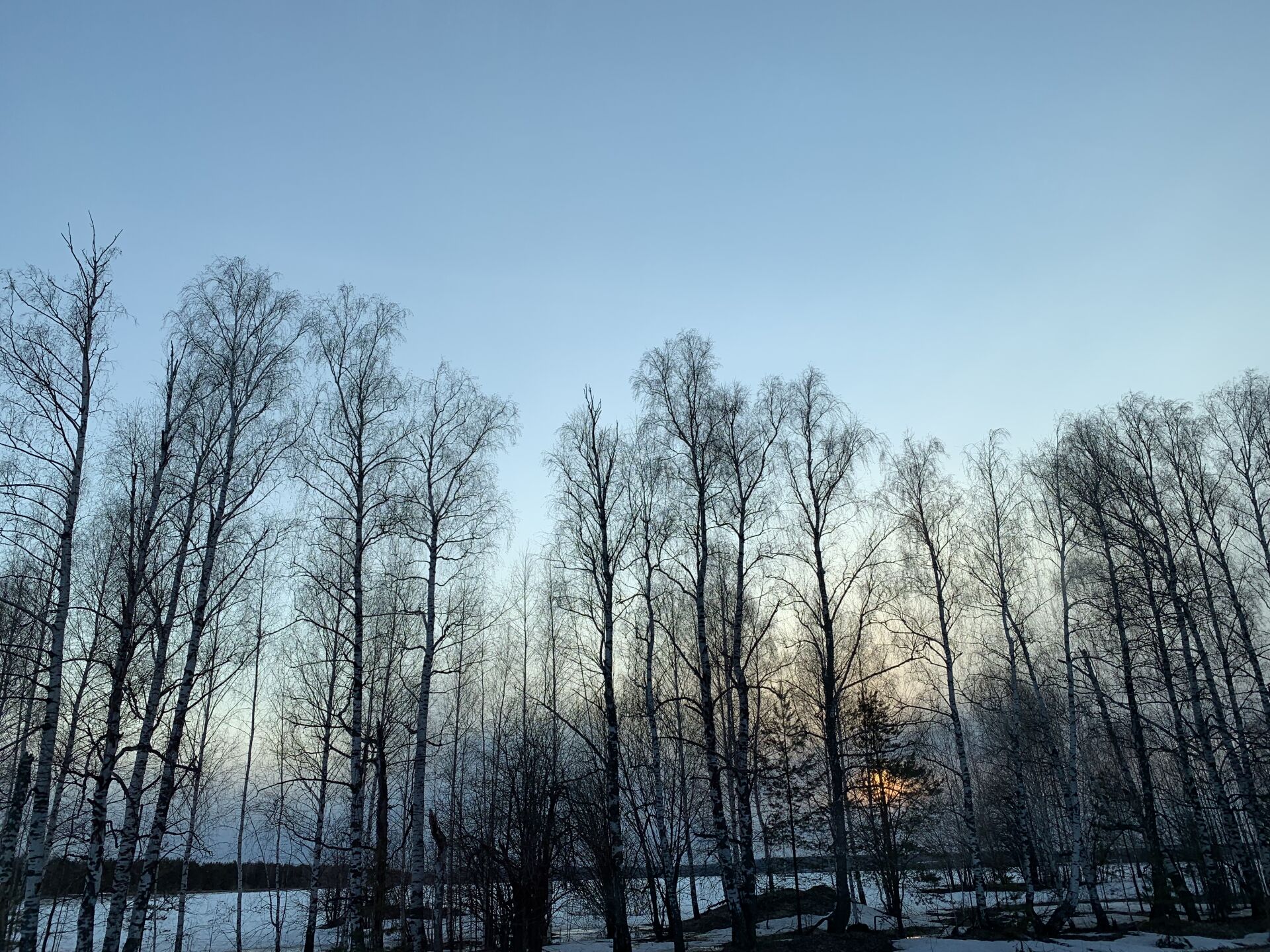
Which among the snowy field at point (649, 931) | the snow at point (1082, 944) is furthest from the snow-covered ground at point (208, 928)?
the snow at point (1082, 944)

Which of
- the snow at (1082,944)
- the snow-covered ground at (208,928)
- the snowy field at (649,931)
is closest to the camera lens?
the snow at (1082,944)

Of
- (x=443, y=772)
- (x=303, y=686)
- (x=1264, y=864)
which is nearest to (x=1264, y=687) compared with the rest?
(x=1264, y=864)

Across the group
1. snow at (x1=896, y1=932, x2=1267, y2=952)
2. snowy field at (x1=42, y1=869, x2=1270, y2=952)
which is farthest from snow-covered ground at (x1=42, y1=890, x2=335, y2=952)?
snow at (x1=896, y1=932, x2=1267, y2=952)

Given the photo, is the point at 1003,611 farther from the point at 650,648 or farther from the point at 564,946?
the point at 564,946

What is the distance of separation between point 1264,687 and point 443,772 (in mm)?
28710

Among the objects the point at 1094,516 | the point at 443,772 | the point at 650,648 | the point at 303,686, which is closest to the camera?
the point at 1094,516

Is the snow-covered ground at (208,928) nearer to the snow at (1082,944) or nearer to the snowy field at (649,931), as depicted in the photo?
the snowy field at (649,931)

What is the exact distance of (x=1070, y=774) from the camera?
755 inches

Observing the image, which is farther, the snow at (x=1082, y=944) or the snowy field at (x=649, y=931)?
the snowy field at (x=649, y=931)

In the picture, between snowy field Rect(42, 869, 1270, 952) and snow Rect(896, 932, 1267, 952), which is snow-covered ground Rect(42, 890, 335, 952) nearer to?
snowy field Rect(42, 869, 1270, 952)

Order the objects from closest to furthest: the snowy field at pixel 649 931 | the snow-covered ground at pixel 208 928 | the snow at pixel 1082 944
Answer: the snow at pixel 1082 944 → the snowy field at pixel 649 931 → the snow-covered ground at pixel 208 928

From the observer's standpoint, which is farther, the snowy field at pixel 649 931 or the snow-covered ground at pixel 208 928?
the snow-covered ground at pixel 208 928

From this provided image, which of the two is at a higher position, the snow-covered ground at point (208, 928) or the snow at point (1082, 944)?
the snow at point (1082, 944)

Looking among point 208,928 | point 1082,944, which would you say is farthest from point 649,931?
point 208,928
